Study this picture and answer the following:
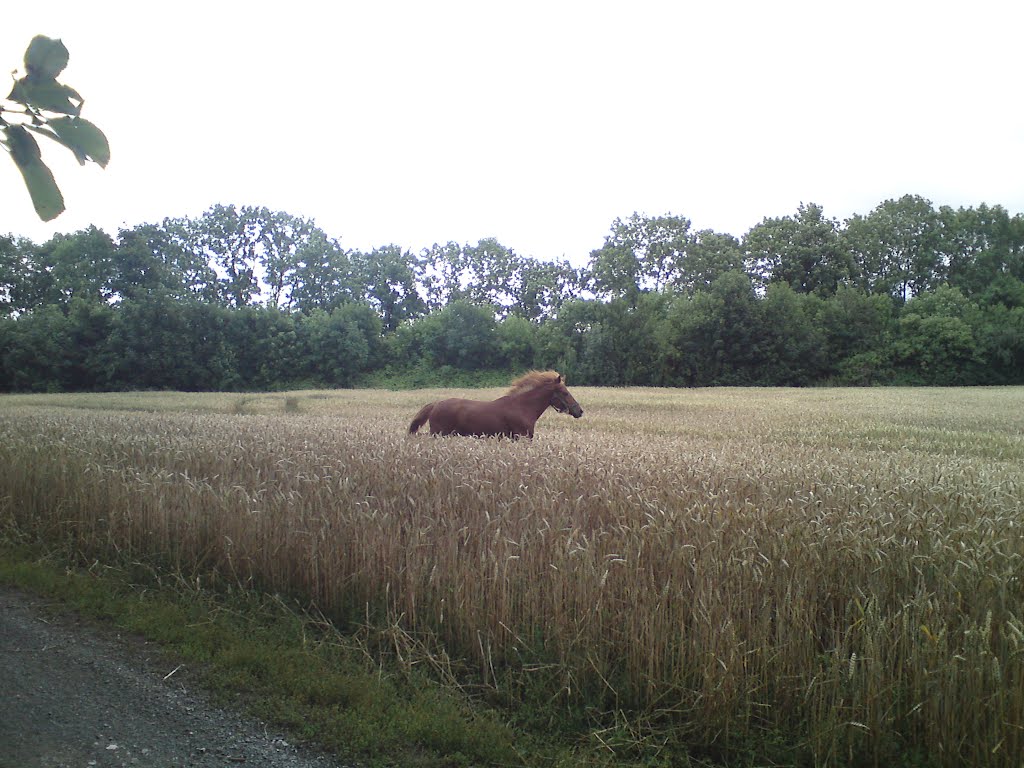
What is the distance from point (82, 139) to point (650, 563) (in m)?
4.00

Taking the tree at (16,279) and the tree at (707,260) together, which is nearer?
the tree at (16,279)

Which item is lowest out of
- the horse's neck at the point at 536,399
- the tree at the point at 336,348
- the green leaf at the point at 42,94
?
the horse's neck at the point at 536,399

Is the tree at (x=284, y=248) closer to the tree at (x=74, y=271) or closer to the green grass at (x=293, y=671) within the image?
the tree at (x=74, y=271)

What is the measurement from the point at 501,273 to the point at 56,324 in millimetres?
47336

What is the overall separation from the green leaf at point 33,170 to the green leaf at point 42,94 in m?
0.10

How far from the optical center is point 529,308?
263 ft

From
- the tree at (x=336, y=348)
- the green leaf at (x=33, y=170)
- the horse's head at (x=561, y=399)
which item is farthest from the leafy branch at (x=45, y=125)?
the tree at (x=336, y=348)

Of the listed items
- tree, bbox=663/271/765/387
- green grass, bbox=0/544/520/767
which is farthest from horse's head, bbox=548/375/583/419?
tree, bbox=663/271/765/387

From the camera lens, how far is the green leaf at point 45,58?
1953mm

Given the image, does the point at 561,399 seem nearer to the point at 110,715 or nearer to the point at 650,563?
the point at 650,563

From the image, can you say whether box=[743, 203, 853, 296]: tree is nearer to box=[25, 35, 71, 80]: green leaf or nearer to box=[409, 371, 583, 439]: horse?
box=[409, 371, 583, 439]: horse

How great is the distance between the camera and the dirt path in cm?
343

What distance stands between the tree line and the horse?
33729 millimetres

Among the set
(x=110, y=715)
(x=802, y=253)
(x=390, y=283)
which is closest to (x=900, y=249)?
(x=802, y=253)
